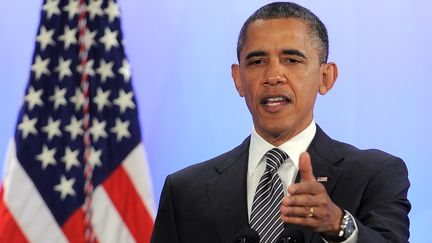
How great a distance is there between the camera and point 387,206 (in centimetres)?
189

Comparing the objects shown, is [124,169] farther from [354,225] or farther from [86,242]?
[354,225]

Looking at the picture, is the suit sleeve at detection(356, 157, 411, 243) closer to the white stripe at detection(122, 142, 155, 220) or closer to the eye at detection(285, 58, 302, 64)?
the eye at detection(285, 58, 302, 64)

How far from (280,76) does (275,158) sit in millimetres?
234

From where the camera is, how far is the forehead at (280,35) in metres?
2.17

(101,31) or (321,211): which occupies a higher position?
(101,31)

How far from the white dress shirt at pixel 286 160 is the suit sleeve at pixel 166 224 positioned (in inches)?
9.3

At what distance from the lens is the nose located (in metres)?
2.11

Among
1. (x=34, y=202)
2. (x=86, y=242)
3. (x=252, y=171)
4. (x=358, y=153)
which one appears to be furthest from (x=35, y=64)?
(x=358, y=153)

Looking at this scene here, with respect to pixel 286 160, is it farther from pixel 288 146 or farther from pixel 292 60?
pixel 292 60

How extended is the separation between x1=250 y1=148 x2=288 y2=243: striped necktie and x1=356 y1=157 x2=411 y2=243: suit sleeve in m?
0.22

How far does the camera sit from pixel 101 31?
3.37 m

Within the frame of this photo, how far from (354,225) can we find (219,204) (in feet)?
1.93

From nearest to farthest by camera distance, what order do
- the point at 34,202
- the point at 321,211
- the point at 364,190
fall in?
1. the point at 321,211
2. the point at 364,190
3. the point at 34,202

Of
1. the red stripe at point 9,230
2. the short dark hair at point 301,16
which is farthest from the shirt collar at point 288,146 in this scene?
the red stripe at point 9,230
